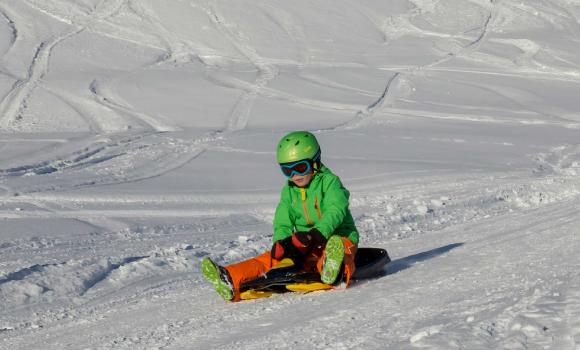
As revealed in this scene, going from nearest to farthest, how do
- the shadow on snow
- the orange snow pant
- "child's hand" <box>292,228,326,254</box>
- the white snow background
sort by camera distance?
the white snow background < the orange snow pant < "child's hand" <box>292,228,326,254</box> < the shadow on snow

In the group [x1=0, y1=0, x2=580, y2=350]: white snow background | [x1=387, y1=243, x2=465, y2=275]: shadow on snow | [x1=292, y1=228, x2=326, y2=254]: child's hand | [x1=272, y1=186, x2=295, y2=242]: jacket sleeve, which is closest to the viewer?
[x1=0, y1=0, x2=580, y2=350]: white snow background

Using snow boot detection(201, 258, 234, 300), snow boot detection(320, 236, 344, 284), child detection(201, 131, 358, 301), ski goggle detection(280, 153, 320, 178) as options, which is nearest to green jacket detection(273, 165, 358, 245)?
child detection(201, 131, 358, 301)

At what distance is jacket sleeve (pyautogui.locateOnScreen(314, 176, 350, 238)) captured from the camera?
6.48m

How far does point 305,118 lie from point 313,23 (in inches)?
446

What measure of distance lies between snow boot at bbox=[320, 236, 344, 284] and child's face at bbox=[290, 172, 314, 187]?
696mm

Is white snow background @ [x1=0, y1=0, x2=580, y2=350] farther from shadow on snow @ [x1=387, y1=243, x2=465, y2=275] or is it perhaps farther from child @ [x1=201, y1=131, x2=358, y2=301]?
child @ [x1=201, y1=131, x2=358, y2=301]

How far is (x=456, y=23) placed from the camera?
29.7 meters

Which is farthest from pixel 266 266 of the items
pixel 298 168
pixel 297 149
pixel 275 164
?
pixel 275 164

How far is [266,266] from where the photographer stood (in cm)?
649

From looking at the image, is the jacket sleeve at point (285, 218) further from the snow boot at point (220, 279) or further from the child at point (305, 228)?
the snow boot at point (220, 279)

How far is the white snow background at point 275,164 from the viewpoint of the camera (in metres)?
5.39

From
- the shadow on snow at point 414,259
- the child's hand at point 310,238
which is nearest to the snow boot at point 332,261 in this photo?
the child's hand at point 310,238

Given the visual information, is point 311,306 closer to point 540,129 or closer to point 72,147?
point 72,147

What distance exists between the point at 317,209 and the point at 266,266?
62 cm
